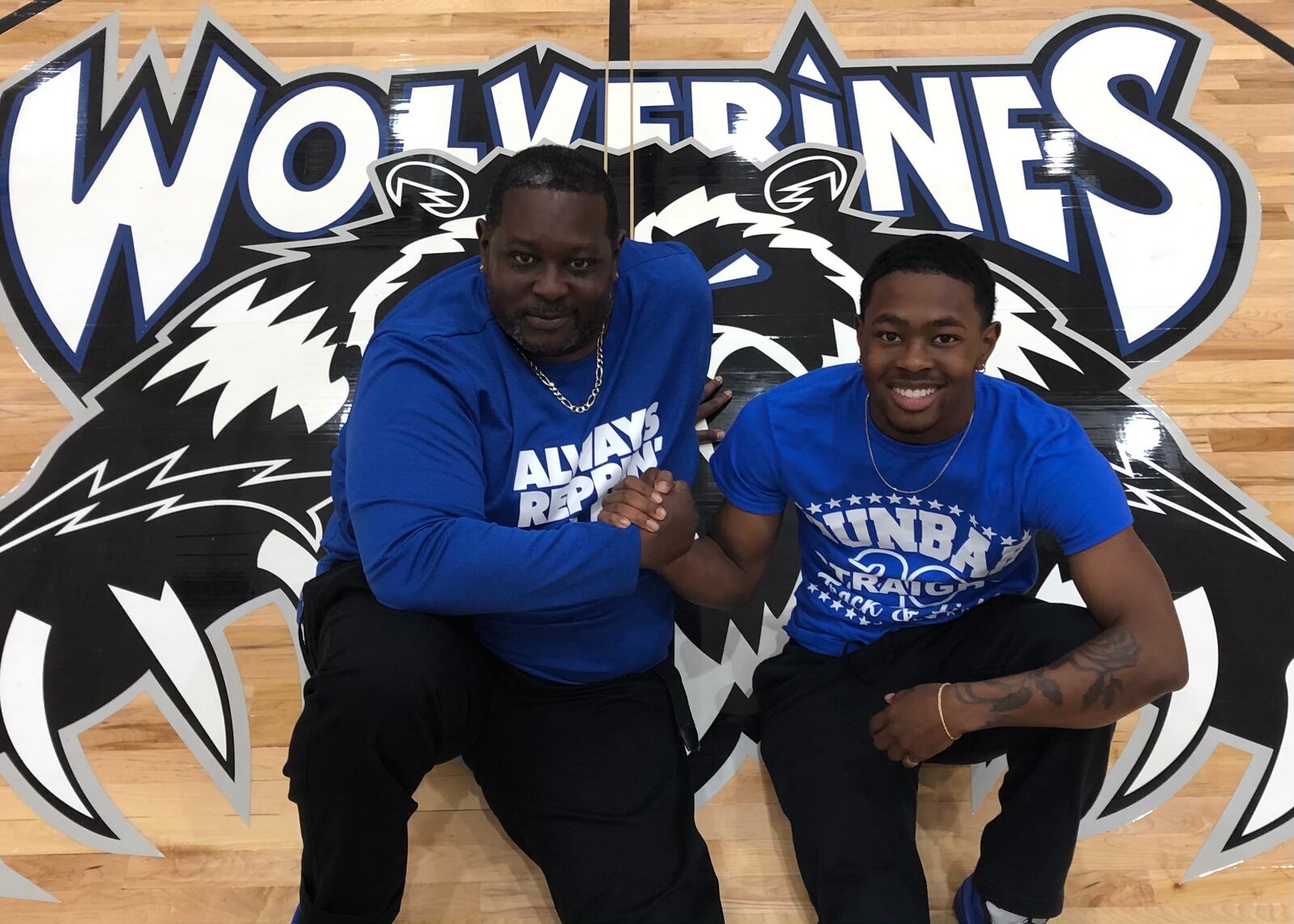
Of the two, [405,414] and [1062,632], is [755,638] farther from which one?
[405,414]

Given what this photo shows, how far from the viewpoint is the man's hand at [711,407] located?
249 centimetres

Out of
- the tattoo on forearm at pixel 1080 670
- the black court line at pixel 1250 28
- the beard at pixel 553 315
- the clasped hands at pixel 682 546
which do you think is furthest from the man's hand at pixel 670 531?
the black court line at pixel 1250 28

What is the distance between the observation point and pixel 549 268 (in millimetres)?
1609

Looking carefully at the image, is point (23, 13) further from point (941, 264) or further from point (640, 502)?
point (941, 264)

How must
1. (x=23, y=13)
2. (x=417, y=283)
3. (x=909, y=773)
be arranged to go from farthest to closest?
(x=23, y=13) → (x=417, y=283) → (x=909, y=773)

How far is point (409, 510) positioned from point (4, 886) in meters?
1.12

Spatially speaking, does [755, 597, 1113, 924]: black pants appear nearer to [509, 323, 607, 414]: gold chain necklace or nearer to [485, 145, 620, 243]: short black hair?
[509, 323, 607, 414]: gold chain necklace

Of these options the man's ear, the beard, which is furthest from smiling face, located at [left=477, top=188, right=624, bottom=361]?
the man's ear

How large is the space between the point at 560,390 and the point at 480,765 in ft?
2.15

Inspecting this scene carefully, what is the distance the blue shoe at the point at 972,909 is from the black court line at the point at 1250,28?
123 inches

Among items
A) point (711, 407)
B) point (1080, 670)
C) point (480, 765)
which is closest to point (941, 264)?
point (1080, 670)

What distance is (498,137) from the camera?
3289mm

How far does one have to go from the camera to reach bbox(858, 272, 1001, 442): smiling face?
158 cm

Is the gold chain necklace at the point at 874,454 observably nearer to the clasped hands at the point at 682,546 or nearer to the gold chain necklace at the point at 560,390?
the clasped hands at the point at 682,546
